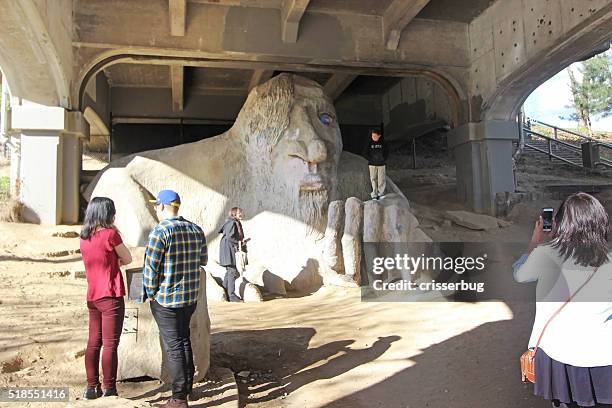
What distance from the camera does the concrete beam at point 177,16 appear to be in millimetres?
8016

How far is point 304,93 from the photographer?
311 inches

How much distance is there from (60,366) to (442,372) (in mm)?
2739

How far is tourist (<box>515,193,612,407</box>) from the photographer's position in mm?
2053

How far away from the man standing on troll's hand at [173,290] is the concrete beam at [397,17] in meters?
6.77

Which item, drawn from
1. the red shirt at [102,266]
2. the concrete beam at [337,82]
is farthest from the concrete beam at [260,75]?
the red shirt at [102,266]

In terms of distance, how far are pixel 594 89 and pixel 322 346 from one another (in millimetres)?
32298

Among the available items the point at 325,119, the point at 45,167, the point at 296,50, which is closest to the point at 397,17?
the point at 296,50

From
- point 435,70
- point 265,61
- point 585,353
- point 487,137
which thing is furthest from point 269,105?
point 585,353

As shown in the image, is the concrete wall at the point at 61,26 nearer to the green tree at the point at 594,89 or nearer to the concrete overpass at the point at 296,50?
the concrete overpass at the point at 296,50

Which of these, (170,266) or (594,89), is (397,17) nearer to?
(170,266)

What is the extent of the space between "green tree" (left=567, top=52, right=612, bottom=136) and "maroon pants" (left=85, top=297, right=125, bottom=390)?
31.8m

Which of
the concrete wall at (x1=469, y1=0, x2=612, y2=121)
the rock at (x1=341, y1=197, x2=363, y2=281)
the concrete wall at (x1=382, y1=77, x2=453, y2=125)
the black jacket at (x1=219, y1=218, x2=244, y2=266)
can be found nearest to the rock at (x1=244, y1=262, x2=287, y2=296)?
the black jacket at (x1=219, y1=218, x2=244, y2=266)

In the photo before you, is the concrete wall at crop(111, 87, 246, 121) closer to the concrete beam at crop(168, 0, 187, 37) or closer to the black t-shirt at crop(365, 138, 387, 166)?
the concrete beam at crop(168, 0, 187, 37)

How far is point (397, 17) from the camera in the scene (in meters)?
8.90
